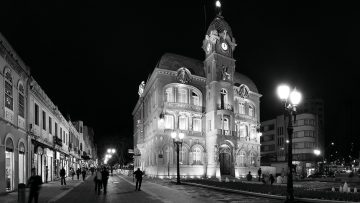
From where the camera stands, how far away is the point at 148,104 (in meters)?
63.5

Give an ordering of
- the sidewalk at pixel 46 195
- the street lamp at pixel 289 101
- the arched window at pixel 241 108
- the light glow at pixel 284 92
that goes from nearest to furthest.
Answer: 1. the street lamp at pixel 289 101
2. the light glow at pixel 284 92
3. the sidewalk at pixel 46 195
4. the arched window at pixel 241 108

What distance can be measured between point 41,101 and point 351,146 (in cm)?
7593

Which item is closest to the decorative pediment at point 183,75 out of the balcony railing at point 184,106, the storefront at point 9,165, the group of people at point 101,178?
the balcony railing at point 184,106

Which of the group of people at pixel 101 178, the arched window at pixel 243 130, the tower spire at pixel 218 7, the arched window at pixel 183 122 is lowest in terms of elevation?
the group of people at pixel 101 178

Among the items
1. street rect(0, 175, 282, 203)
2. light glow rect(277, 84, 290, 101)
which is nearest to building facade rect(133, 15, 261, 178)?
street rect(0, 175, 282, 203)

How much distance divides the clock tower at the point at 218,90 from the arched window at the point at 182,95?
10.0ft

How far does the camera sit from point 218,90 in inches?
2186

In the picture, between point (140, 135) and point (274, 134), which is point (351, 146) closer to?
point (274, 134)

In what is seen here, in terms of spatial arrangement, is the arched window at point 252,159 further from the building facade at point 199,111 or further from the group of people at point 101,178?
the group of people at point 101,178

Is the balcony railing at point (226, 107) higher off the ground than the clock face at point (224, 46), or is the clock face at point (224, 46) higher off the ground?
the clock face at point (224, 46)

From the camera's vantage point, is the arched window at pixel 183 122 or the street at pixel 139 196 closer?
the street at pixel 139 196

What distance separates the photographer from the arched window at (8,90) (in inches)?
922

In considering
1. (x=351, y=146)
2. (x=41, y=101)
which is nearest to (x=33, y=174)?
(x=41, y=101)

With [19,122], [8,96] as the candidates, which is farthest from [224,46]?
[8,96]
